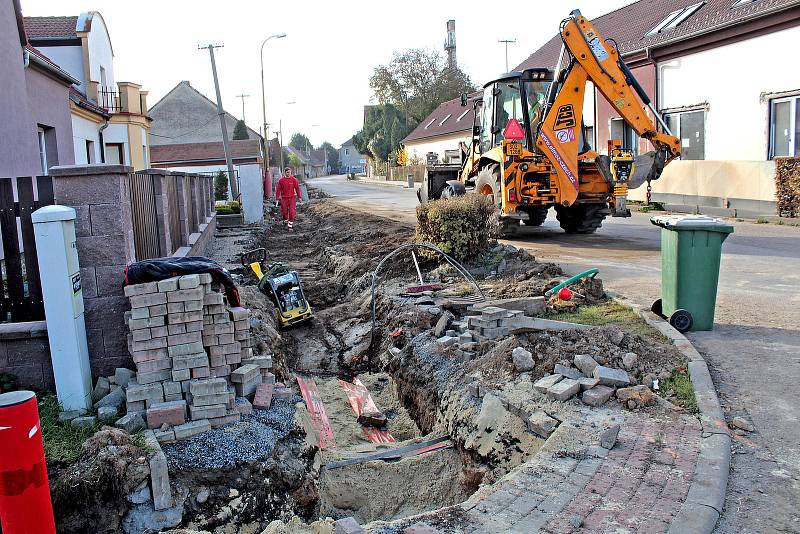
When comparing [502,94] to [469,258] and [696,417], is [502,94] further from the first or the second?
[696,417]

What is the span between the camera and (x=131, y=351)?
17.4ft

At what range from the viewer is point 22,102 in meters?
12.6

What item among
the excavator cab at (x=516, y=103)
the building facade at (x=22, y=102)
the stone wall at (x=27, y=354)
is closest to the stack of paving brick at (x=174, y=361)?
the stone wall at (x=27, y=354)

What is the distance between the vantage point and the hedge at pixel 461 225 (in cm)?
1030

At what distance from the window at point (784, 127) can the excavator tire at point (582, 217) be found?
7004mm

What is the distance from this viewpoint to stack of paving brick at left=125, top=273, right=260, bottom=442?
5.20 meters

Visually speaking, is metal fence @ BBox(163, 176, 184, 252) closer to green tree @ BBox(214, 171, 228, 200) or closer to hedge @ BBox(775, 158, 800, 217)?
hedge @ BBox(775, 158, 800, 217)

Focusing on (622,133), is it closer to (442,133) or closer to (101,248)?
(101,248)

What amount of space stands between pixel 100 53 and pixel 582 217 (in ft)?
66.6

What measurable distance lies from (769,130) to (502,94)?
30.6 ft

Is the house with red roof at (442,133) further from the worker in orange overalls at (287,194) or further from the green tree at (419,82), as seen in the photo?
the worker in orange overalls at (287,194)

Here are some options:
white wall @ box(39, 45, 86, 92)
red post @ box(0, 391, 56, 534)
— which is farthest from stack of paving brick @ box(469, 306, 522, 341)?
white wall @ box(39, 45, 86, 92)

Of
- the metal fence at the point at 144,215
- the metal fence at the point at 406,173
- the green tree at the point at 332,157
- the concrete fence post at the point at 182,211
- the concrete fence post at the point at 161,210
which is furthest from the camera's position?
the green tree at the point at 332,157

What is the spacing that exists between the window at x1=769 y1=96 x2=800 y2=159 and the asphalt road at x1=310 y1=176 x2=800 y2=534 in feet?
14.2
